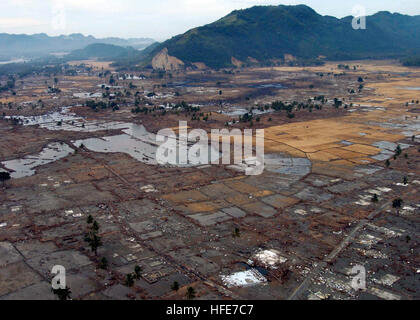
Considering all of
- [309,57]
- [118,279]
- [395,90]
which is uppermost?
[309,57]

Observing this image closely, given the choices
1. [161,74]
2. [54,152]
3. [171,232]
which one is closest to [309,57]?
[161,74]

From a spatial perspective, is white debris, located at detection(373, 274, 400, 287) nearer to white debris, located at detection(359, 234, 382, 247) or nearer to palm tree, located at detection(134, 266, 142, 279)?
white debris, located at detection(359, 234, 382, 247)

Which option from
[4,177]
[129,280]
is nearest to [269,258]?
[129,280]

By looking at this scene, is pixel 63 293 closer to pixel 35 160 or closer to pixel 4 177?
pixel 4 177

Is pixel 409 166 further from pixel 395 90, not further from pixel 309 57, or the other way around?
pixel 309 57

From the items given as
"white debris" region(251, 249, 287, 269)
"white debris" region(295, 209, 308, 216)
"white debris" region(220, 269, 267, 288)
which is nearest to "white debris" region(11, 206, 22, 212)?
"white debris" region(220, 269, 267, 288)

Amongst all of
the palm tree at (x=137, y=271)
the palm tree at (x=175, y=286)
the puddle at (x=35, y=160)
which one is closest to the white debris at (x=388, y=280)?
the palm tree at (x=175, y=286)

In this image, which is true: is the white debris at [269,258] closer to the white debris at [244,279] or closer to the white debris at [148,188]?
the white debris at [244,279]
